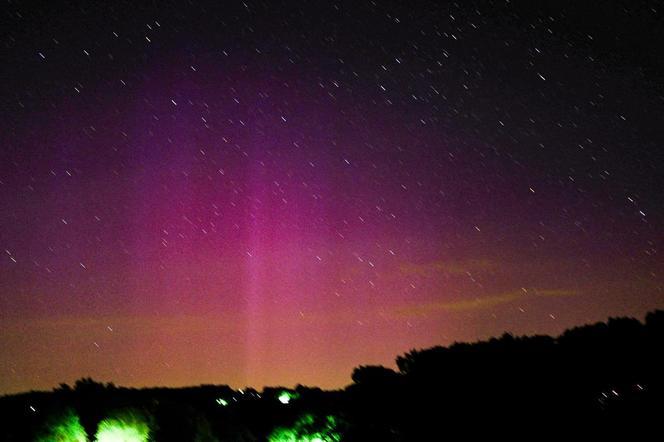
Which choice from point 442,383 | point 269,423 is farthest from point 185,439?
point 269,423

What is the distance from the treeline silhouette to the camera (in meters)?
15.9

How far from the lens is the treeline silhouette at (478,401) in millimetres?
15898

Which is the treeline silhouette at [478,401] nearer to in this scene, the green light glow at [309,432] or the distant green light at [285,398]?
the green light glow at [309,432]

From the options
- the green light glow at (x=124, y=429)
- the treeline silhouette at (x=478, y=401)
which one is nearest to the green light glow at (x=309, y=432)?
the treeline silhouette at (x=478, y=401)

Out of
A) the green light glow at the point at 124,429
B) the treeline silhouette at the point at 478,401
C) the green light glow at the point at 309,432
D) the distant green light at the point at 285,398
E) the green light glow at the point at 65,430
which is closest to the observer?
the treeline silhouette at the point at 478,401

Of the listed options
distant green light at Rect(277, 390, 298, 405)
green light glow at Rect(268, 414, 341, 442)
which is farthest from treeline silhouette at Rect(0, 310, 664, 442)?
distant green light at Rect(277, 390, 298, 405)

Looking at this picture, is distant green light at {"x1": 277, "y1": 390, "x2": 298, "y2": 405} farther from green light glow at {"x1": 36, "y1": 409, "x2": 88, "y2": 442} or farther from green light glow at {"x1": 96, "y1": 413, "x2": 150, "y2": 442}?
green light glow at {"x1": 36, "y1": 409, "x2": 88, "y2": 442}

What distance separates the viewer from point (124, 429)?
20.7 metres

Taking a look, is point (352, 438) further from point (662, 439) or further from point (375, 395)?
point (662, 439)

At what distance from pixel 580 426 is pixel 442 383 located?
4477 mm

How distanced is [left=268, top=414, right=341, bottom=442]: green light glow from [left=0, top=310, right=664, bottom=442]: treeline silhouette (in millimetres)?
4840

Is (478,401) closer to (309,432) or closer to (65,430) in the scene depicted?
(65,430)

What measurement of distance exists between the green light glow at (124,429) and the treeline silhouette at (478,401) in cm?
3

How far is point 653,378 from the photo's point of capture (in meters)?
16.0
